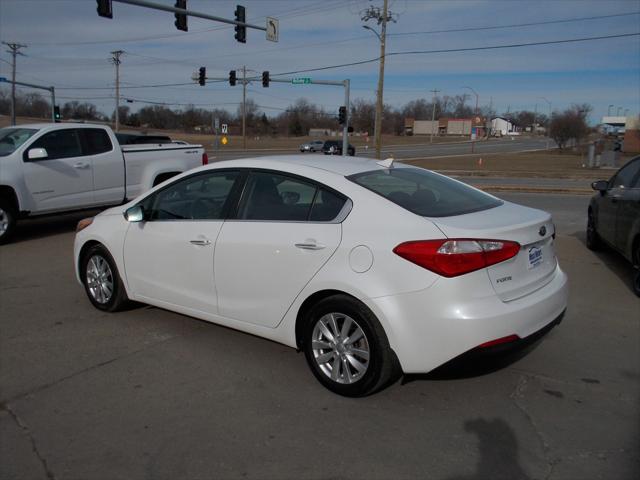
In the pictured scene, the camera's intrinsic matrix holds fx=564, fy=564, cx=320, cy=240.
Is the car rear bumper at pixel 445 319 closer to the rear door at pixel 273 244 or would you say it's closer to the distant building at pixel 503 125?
the rear door at pixel 273 244

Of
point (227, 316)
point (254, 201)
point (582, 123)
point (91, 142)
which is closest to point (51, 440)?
point (227, 316)

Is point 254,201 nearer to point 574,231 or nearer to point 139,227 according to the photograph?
point 139,227

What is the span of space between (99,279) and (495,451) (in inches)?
156

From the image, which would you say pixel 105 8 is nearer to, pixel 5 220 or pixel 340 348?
pixel 5 220

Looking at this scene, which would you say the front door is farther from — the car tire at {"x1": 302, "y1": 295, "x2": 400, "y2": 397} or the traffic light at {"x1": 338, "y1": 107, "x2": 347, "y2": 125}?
the traffic light at {"x1": 338, "y1": 107, "x2": 347, "y2": 125}

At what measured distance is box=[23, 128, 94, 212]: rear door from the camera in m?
9.21

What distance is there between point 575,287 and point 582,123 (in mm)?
67013

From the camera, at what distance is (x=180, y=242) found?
4625 millimetres

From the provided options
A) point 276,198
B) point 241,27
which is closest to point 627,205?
point 276,198

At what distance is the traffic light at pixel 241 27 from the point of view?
74.8ft

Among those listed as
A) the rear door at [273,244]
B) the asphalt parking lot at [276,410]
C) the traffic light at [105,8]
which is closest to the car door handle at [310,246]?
the rear door at [273,244]

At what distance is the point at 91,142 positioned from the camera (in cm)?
1004

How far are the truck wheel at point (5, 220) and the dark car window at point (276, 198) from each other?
630 cm

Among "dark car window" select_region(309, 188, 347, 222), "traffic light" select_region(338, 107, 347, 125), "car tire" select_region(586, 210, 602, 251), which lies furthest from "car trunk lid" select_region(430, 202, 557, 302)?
"traffic light" select_region(338, 107, 347, 125)
